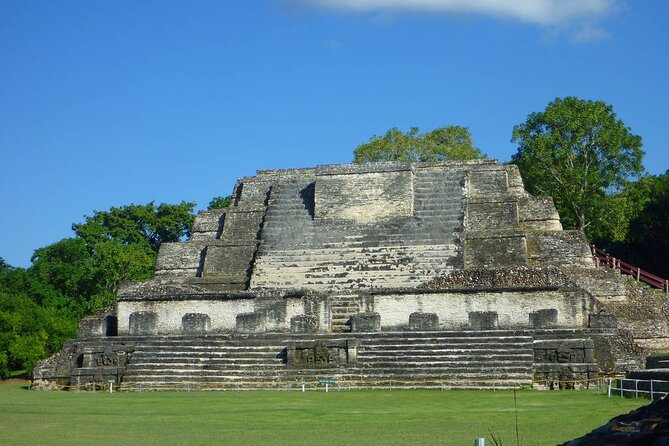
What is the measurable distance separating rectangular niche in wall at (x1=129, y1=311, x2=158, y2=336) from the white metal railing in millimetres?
9756

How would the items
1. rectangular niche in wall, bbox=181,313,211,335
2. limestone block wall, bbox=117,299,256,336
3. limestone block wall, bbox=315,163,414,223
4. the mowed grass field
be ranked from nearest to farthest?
the mowed grass field → rectangular niche in wall, bbox=181,313,211,335 → limestone block wall, bbox=117,299,256,336 → limestone block wall, bbox=315,163,414,223

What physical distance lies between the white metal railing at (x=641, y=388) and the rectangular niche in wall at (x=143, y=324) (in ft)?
32.0

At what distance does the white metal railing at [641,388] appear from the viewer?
13.3 m

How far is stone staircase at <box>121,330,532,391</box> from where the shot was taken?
17156mm

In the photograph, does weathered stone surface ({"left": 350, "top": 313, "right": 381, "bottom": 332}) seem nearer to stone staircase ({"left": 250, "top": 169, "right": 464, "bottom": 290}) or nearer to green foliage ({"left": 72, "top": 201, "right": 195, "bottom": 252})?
A: stone staircase ({"left": 250, "top": 169, "right": 464, "bottom": 290})

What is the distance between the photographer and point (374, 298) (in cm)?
2022

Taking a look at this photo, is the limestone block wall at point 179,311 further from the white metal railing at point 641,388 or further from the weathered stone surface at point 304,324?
the white metal railing at point 641,388

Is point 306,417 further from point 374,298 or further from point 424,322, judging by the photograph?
point 374,298

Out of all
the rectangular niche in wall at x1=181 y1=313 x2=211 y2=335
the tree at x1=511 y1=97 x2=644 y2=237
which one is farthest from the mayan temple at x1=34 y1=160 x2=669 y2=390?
the tree at x1=511 y1=97 x2=644 y2=237

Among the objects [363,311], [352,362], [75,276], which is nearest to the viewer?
[352,362]

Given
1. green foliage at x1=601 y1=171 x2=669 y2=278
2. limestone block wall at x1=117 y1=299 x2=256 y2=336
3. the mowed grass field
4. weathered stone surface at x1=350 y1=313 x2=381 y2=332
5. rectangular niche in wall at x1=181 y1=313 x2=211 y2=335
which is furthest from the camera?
green foliage at x1=601 y1=171 x2=669 y2=278

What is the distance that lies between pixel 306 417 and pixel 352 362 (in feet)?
19.7

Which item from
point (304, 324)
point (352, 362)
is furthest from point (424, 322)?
point (304, 324)

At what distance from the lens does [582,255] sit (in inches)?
901
